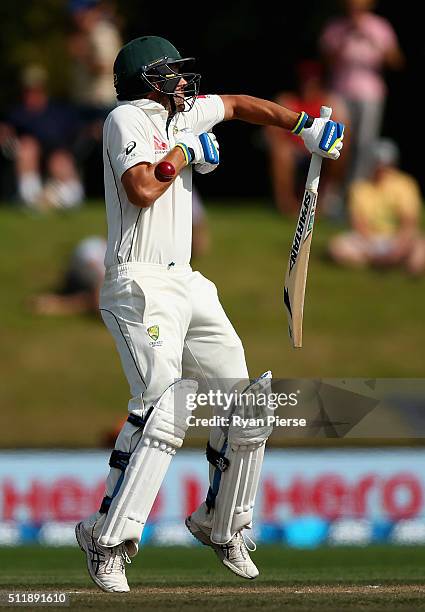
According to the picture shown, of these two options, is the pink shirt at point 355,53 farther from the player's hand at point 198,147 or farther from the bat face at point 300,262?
the player's hand at point 198,147

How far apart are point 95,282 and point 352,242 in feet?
9.19

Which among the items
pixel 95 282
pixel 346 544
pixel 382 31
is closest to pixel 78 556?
pixel 346 544

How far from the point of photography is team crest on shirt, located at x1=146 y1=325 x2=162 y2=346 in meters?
5.62

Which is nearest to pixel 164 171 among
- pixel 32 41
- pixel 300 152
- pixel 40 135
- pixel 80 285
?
pixel 80 285

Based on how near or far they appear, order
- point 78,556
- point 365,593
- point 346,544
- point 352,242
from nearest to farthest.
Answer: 1. point 365,593
2. point 78,556
3. point 346,544
4. point 352,242

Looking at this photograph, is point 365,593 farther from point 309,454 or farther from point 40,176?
point 40,176

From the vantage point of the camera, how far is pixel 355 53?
1417cm

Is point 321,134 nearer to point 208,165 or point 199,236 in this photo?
point 208,165

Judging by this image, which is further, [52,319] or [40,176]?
[40,176]

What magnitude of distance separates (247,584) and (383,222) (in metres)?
8.52

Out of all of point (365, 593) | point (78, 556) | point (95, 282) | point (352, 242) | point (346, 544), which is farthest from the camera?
point (352, 242)

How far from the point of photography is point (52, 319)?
1416cm

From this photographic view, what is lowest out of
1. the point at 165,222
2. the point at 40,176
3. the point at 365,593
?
the point at 40,176

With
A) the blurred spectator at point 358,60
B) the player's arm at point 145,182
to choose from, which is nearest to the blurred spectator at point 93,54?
the blurred spectator at point 358,60
